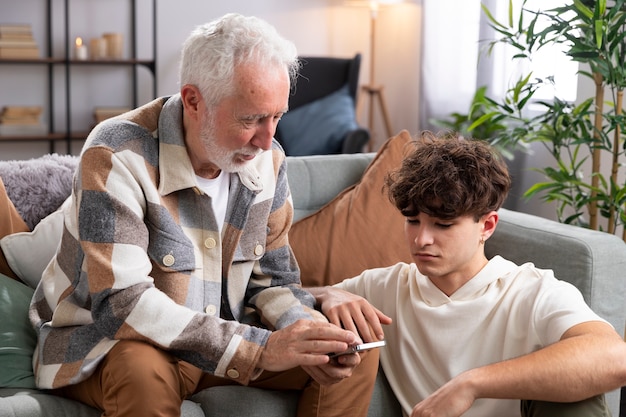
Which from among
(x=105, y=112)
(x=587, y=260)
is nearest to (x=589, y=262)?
(x=587, y=260)

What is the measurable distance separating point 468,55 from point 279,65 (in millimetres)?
3270

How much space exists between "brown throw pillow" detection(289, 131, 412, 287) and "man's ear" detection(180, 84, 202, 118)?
28.3 inches

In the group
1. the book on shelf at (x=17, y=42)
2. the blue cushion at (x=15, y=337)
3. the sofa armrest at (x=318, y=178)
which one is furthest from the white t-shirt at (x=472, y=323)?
the book on shelf at (x=17, y=42)

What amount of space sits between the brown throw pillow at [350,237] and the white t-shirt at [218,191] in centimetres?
54

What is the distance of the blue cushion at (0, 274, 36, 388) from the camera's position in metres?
1.84

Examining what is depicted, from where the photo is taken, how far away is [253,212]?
1919mm

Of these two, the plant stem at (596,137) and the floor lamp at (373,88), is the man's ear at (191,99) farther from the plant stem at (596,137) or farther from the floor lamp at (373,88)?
the floor lamp at (373,88)

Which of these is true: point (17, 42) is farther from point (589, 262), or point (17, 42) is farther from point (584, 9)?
point (589, 262)

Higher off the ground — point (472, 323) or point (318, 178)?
point (318, 178)

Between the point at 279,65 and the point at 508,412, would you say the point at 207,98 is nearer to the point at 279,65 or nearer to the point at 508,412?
the point at 279,65

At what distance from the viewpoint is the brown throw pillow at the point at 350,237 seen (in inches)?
93.3

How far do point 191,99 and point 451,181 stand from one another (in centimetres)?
56

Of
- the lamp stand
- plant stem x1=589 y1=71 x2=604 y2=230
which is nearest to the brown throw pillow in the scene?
plant stem x1=589 y1=71 x2=604 y2=230

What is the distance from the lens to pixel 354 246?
2395mm
